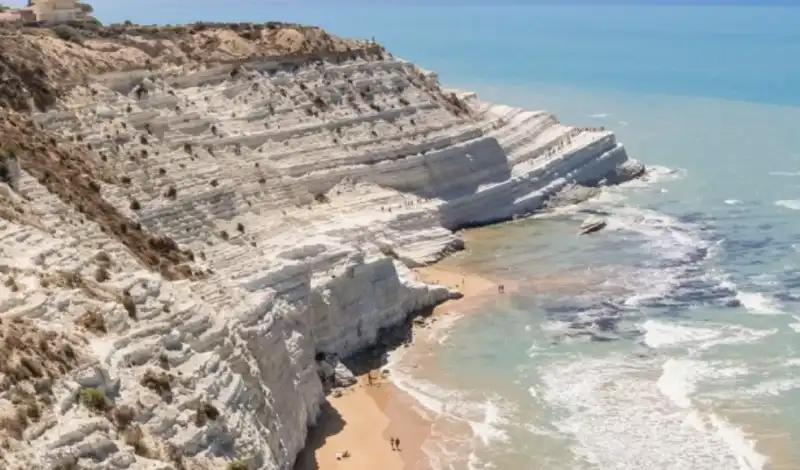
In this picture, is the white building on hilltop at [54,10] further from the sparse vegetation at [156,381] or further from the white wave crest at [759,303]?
the white wave crest at [759,303]

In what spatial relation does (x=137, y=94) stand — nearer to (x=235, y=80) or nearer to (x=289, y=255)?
(x=235, y=80)

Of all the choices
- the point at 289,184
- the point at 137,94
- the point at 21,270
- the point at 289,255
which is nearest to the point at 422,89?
the point at 289,184

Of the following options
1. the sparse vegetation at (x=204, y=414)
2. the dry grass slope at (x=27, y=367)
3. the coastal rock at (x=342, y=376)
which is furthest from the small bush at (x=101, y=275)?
the coastal rock at (x=342, y=376)

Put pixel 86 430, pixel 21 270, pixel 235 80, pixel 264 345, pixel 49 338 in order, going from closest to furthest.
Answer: pixel 86 430 → pixel 49 338 → pixel 21 270 → pixel 264 345 → pixel 235 80

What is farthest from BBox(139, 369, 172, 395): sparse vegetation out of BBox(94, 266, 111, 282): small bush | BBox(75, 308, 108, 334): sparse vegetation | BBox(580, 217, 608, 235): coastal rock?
BBox(580, 217, 608, 235): coastal rock

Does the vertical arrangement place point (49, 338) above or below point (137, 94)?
below
